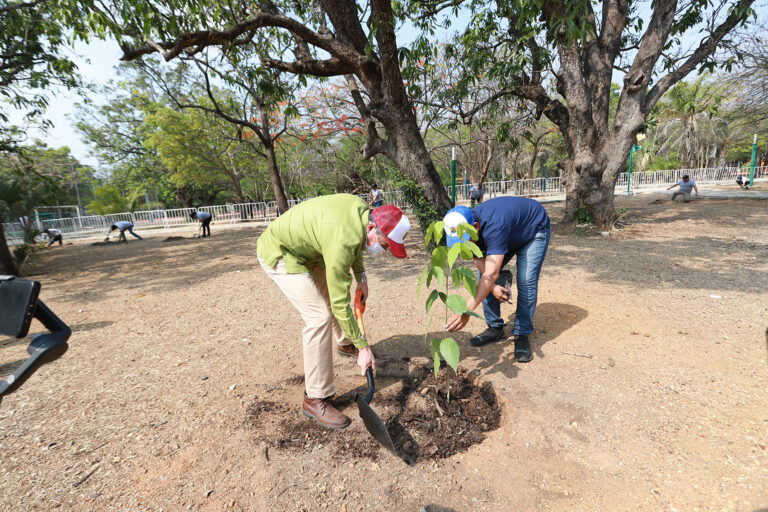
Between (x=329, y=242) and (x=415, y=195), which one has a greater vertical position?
(x=415, y=195)

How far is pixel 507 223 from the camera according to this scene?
2.71 metres

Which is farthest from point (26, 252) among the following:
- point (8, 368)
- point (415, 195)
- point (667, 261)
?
point (667, 261)

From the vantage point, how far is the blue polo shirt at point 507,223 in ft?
8.80

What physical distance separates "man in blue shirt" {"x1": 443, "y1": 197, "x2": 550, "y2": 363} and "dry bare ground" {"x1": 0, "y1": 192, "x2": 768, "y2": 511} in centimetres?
38

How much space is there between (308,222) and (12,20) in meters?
10.3

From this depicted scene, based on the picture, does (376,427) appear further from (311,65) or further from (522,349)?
(311,65)

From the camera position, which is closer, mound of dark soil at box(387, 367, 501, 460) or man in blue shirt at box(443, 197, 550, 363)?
mound of dark soil at box(387, 367, 501, 460)

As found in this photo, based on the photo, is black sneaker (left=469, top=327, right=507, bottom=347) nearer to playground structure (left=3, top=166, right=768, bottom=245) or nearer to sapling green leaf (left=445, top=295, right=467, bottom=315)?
sapling green leaf (left=445, top=295, right=467, bottom=315)

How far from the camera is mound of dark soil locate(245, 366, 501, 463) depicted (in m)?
2.15

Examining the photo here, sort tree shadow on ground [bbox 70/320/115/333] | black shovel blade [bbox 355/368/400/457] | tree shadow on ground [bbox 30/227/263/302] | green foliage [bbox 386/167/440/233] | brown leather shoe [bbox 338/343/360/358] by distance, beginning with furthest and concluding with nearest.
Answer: green foliage [bbox 386/167/440/233] < tree shadow on ground [bbox 30/227/263/302] < tree shadow on ground [bbox 70/320/115/333] < brown leather shoe [bbox 338/343/360/358] < black shovel blade [bbox 355/368/400/457]

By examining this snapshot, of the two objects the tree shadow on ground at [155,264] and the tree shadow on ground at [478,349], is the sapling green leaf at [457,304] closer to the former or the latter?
the tree shadow on ground at [478,349]

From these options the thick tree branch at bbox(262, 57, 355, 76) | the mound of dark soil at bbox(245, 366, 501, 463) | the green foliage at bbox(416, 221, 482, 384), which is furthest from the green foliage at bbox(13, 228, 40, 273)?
the green foliage at bbox(416, 221, 482, 384)

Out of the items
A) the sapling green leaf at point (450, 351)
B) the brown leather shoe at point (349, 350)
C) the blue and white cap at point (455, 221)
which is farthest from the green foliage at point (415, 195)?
the sapling green leaf at point (450, 351)

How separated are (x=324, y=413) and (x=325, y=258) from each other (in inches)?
43.0
